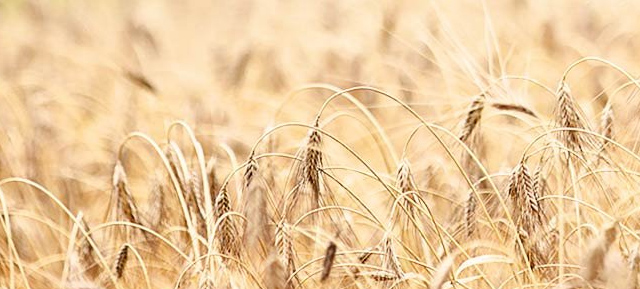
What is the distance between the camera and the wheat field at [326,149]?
174cm

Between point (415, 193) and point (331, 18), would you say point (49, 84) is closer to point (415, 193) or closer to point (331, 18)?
point (331, 18)

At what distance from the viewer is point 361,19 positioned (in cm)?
539

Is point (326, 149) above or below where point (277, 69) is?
below

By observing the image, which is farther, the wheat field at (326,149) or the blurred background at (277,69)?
the blurred background at (277,69)

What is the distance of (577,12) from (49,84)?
8.36 feet

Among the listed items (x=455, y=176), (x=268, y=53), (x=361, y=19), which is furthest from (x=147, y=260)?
(x=361, y=19)

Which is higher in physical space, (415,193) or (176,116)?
(176,116)

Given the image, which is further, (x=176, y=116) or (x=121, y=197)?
(x=176, y=116)

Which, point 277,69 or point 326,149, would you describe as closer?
point 326,149

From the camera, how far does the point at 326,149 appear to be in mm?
2879

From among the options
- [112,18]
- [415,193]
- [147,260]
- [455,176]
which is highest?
[112,18]

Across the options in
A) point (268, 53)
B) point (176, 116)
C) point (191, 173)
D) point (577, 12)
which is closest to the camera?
point (191, 173)

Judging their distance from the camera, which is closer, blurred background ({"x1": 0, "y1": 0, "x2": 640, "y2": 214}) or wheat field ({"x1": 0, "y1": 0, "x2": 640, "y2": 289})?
wheat field ({"x1": 0, "y1": 0, "x2": 640, "y2": 289})

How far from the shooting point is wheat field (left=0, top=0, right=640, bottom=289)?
68.4 inches
